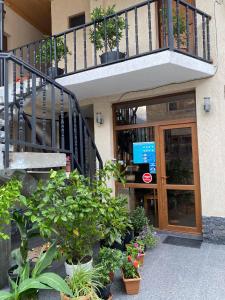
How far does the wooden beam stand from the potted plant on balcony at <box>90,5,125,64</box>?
3716 mm

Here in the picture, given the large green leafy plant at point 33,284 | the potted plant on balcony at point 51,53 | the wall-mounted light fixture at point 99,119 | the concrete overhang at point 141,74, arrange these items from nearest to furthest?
the large green leafy plant at point 33,284 < the concrete overhang at point 141,74 < the potted plant on balcony at point 51,53 < the wall-mounted light fixture at point 99,119

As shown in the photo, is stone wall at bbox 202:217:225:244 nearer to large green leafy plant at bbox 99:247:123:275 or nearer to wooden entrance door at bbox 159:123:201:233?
wooden entrance door at bbox 159:123:201:233

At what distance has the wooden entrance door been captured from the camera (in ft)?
18.0

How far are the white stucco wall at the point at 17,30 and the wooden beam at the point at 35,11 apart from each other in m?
0.14

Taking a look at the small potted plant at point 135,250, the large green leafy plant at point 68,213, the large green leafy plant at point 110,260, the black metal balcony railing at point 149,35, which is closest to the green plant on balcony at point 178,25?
the black metal balcony railing at point 149,35

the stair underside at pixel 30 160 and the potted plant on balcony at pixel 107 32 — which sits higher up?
the potted plant on balcony at pixel 107 32

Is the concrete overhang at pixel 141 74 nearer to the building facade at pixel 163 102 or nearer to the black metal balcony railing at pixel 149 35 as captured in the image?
the building facade at pixel 163 102

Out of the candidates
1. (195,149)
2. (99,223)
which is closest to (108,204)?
(99,223)

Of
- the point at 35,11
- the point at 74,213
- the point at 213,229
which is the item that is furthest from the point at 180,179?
the point at 35,11

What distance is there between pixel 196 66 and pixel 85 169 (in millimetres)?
2617

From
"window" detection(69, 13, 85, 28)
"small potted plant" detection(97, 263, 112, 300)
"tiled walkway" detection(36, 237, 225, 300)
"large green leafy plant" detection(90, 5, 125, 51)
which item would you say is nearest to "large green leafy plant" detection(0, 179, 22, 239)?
"small potted plant" detection(97, 263, 112, 300)

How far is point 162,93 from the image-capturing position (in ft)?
18.6

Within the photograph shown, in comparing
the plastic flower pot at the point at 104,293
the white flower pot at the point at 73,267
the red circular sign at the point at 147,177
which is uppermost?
the red circular sign at the point at 147,177

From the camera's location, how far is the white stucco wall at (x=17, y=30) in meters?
8.24
